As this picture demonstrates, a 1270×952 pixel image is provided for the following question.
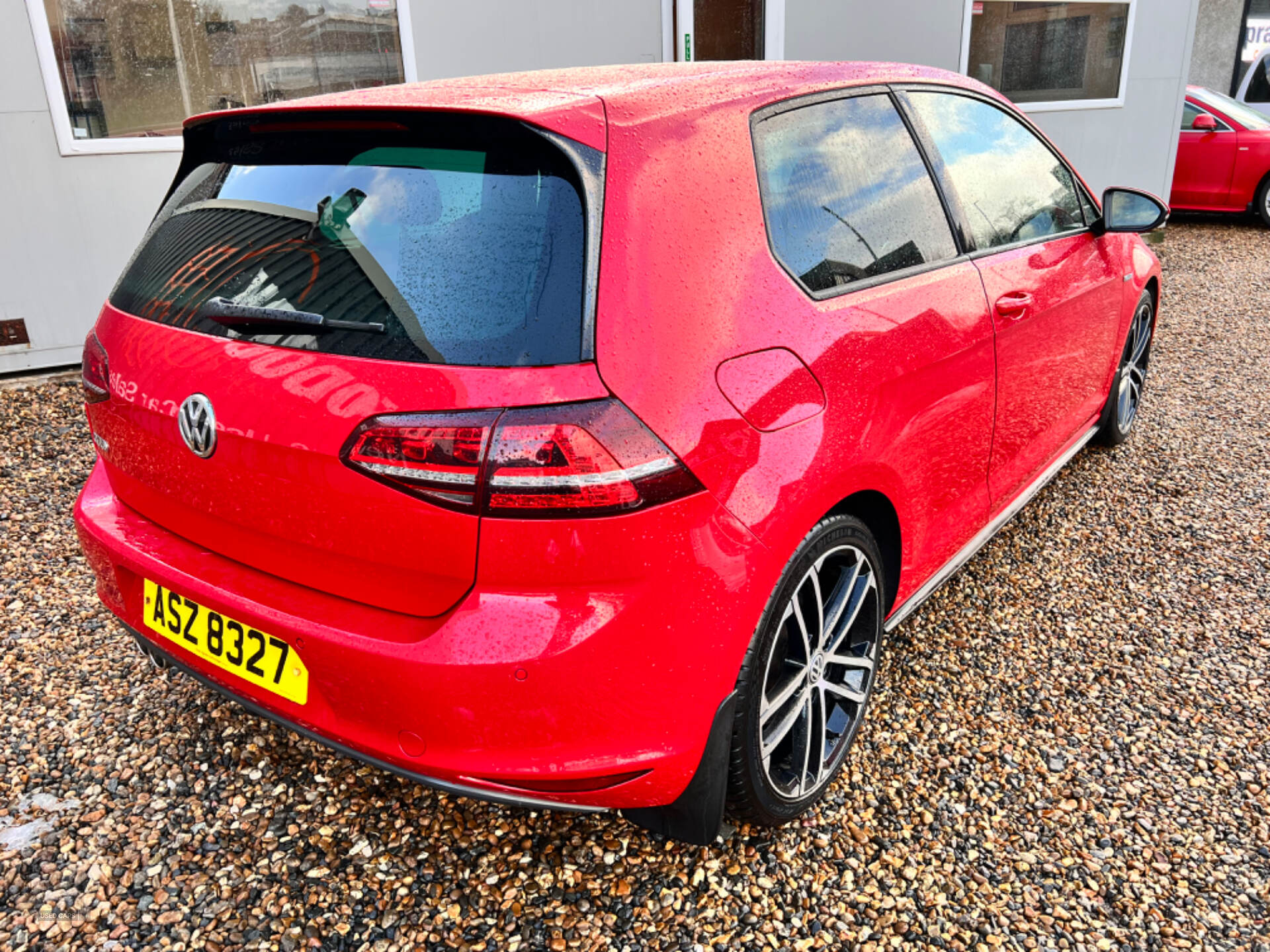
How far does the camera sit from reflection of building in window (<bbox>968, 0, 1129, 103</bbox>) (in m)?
8.58

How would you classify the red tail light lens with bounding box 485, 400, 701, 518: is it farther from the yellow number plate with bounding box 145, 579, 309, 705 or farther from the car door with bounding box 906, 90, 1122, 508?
the car door with bounding box 906, 90, 1122, 508

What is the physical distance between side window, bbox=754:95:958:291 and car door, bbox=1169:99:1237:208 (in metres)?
10.8

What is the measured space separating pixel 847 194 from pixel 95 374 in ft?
5.97

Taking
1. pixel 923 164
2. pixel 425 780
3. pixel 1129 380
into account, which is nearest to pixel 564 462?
pixel 425 780

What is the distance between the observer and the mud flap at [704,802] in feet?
5.93

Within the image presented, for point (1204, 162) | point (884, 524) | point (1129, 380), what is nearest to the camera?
point (884, 524)

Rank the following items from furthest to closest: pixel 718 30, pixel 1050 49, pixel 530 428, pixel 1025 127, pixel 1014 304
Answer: pixel 1050 49 → pixel 718 30 → pixel 1025 127 → pixel 1014 304 → pixel 530 428

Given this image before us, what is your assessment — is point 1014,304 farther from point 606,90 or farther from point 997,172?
point 606,90

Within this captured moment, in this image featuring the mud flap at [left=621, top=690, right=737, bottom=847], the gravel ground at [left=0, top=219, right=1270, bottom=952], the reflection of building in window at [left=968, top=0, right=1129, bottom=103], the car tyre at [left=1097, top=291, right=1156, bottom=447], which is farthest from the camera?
the reflection of building in window at [left=968, top=0, right=1129, bottom=103]

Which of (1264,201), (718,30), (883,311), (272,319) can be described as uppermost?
(718,30)

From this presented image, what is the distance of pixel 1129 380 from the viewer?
4426 millimetres

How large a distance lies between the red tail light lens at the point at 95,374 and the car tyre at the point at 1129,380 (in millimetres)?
3846

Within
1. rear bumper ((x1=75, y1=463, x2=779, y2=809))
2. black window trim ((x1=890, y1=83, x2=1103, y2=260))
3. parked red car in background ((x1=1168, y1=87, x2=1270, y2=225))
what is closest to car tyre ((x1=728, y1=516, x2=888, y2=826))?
rear bumper ((x1=75, y1=463, x2=779, y2=809))

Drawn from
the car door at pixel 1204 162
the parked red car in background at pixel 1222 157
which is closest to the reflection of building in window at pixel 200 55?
the parked red car in background at pixel 1222 157
